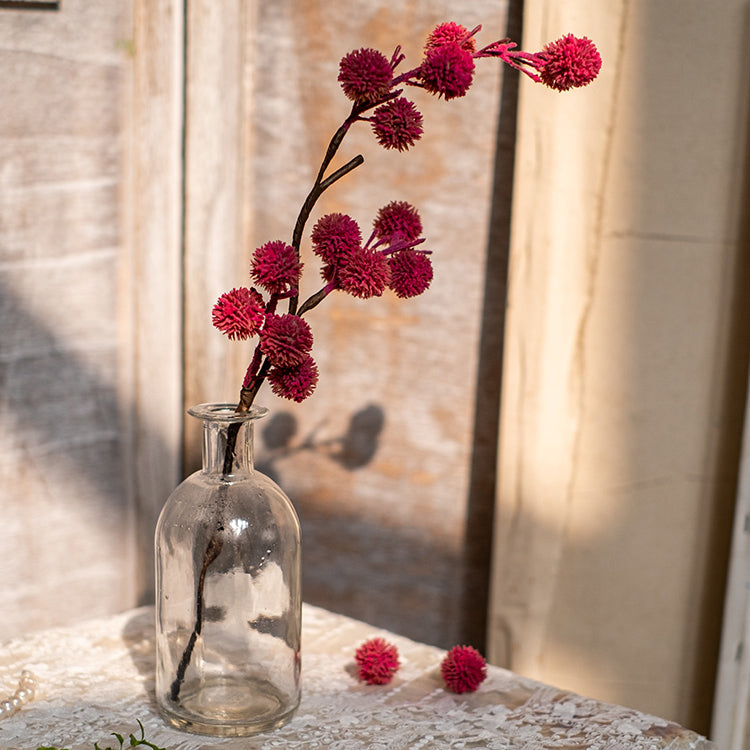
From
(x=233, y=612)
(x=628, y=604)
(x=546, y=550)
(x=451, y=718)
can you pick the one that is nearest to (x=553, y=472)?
(x=546, y=550)

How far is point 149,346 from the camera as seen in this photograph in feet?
4.61

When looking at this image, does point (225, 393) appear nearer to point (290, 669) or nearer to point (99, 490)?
point (99, 490)

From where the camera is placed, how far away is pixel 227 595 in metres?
0.86

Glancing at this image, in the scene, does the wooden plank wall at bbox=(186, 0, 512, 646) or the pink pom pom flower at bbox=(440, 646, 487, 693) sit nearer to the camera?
the pink pom pom flower at bbox=(440, 646, 487, 693)

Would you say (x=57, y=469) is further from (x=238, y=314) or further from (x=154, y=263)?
(x=238, y=314)

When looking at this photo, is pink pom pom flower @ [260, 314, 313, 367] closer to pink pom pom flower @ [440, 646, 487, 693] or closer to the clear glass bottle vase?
the clear glass bottle vase

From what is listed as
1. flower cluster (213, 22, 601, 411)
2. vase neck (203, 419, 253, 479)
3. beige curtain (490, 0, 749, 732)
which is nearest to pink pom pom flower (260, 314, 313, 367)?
flower cluster (213, 22, 601, 411)

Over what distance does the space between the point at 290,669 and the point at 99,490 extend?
651 millimetres

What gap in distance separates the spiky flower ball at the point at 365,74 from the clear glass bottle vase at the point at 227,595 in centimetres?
30

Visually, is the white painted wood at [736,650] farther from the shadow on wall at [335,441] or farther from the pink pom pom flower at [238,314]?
the pink pom pom flower at [238,314]

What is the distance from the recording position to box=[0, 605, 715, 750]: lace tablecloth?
84cm

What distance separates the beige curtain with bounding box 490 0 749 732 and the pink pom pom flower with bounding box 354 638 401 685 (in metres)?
0.36

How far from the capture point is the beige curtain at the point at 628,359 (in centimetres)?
117

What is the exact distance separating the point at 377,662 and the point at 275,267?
46 centimetres
